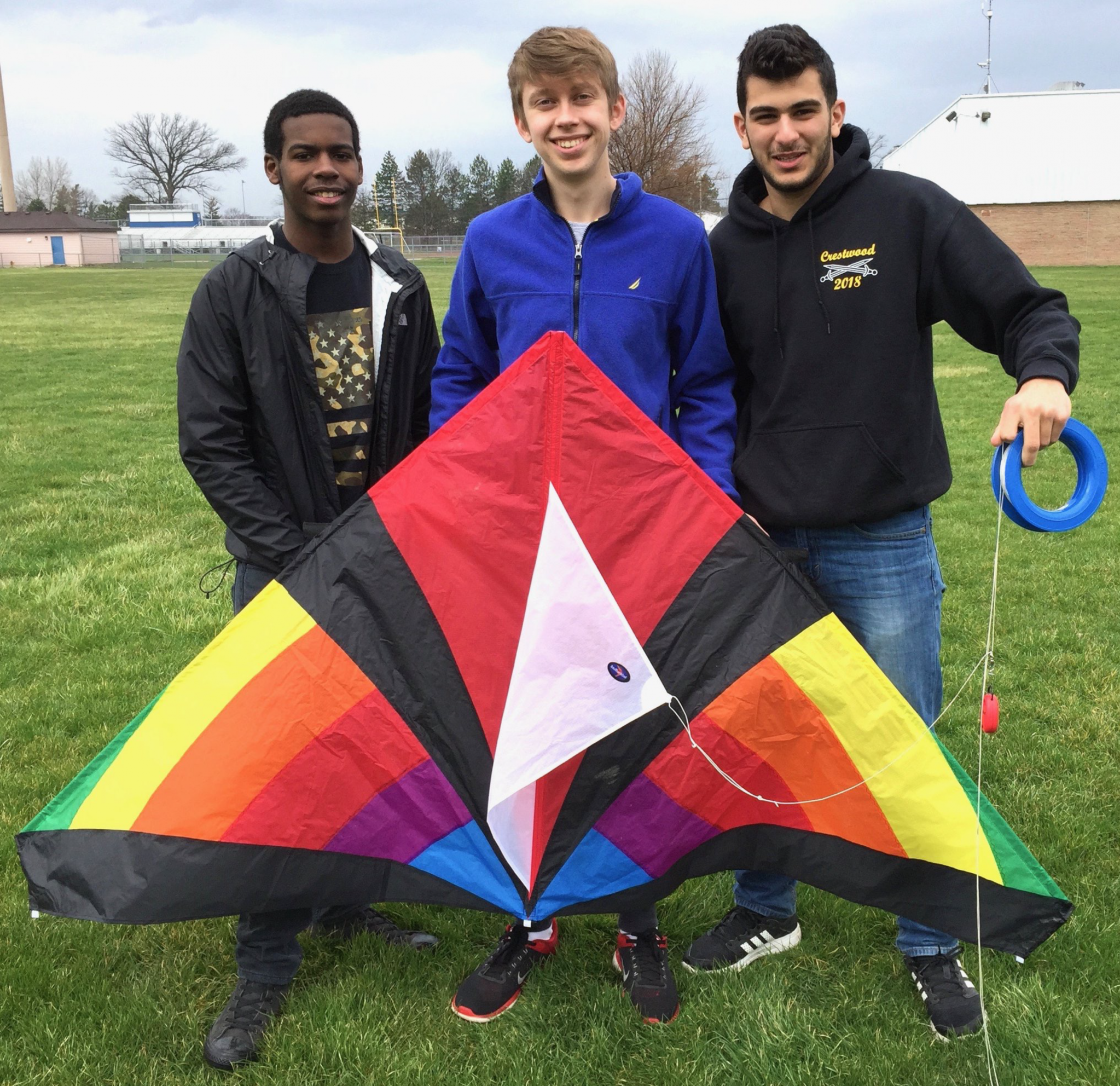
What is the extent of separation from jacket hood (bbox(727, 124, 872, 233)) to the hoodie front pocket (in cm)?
51

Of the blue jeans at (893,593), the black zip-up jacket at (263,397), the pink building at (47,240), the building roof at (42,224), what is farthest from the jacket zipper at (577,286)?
the building roof at (42,224)

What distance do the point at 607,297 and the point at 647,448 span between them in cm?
40

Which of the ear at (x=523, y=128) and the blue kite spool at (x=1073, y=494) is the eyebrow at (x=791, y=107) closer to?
the ear at (x=523, y=128)

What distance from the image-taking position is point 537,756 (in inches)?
94.6

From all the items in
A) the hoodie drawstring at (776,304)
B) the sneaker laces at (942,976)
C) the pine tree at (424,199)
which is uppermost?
the pine tree at (424,199)

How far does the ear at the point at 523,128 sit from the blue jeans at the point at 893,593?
1.16 meters

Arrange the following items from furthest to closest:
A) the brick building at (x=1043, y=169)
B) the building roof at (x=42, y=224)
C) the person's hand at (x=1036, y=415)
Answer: the building roof at (x=42, y=224) < the brick building at (x=1043, y=169) < the person's hand at (x=1036, y=415)

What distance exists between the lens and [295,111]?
106 inches

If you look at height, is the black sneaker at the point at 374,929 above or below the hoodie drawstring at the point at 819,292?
below

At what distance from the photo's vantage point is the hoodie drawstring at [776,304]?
8.29 ft

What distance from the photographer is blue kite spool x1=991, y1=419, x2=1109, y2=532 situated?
7.19 ft

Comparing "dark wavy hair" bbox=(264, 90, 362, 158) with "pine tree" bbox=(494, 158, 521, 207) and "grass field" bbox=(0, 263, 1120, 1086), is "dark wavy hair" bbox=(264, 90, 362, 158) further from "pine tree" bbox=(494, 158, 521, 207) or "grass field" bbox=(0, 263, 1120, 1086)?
"pine tree" bbox=(494, 158, 521, 207)

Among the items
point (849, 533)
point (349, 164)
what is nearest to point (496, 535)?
point (849, 533)

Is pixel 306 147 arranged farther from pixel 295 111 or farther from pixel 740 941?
pixel 740 941
